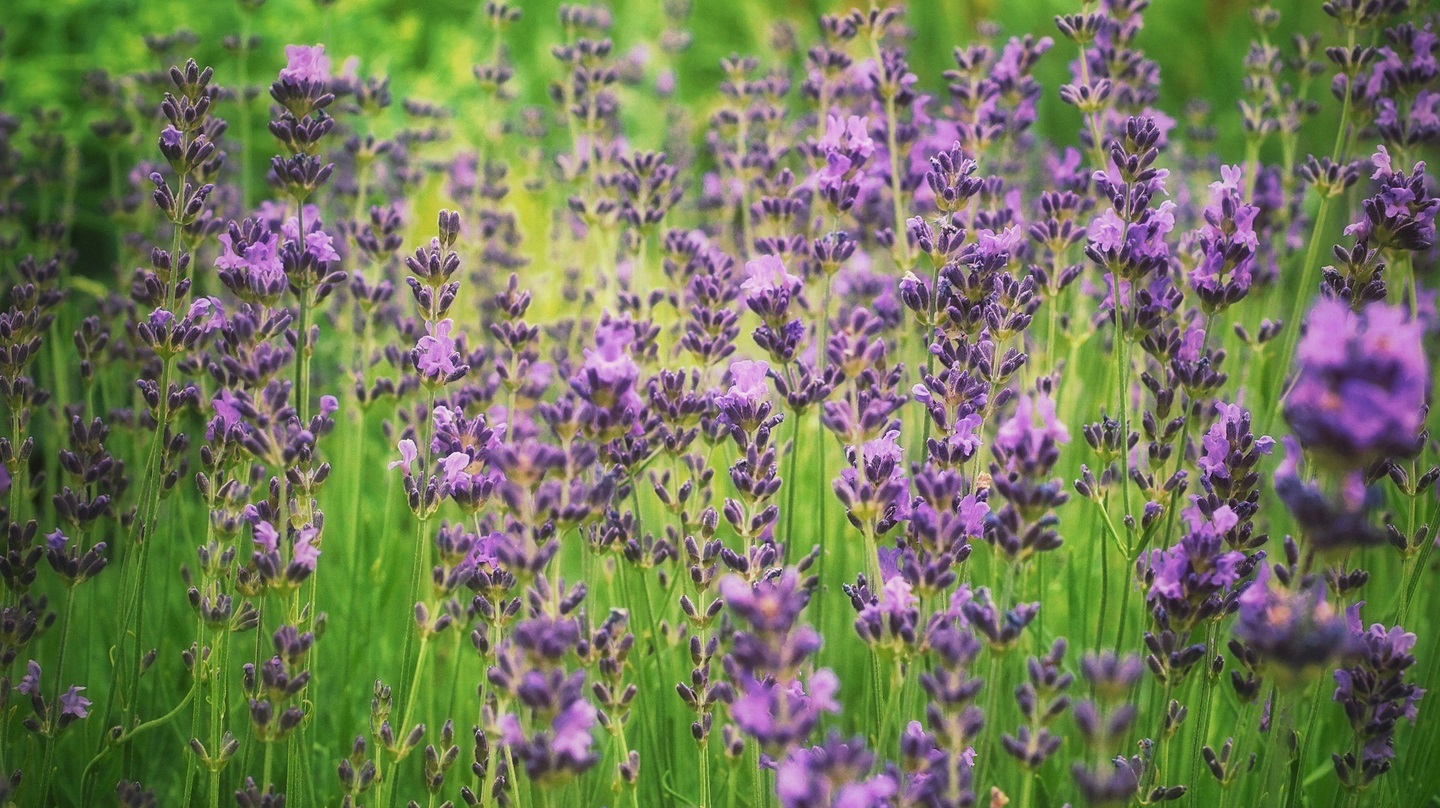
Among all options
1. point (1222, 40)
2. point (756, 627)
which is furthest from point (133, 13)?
point (1222, 40)

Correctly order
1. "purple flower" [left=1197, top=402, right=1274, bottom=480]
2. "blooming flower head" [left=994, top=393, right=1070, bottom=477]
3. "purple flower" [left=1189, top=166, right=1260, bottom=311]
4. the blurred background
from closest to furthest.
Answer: "blooming flower head" [left=994, top=393, right=1070, bottom=477] < "purple flower" [left=1197, top=402, right=1274, bottom=480] < "purple flower" [left=1189, top=166, right=1260, bottom=311] < the blurred background

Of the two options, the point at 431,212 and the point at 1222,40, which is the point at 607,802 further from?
the point at 1222,40

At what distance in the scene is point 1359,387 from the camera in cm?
120

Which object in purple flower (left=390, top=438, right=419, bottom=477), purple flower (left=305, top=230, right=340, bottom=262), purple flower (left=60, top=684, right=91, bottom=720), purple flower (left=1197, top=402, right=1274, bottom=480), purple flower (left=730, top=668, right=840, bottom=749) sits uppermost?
purple flower (left=305, top=230, right=340, bottom=262)

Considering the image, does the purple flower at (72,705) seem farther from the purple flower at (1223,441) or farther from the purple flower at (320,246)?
the purple flower at (1223,441)

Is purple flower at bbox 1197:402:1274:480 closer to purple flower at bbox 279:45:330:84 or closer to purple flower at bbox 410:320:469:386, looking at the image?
purple flower at bbox 410:320:469:386

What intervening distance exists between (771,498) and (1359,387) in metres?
1.68

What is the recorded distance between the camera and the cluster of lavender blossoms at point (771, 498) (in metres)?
1.64

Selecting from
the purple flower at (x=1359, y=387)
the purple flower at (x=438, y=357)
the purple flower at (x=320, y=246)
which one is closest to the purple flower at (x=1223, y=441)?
the purple flower at (x=1359, y=387)

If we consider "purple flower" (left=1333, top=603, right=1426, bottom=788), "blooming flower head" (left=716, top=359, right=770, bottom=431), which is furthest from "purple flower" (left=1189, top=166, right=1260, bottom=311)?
"blooming flower head" (left=716, top=359, right=770, bottom=431)

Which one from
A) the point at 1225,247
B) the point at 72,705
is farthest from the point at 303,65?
the point at 1225,247

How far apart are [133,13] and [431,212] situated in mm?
1915

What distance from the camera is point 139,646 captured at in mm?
2219

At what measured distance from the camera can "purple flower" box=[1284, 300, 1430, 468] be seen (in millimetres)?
1199
